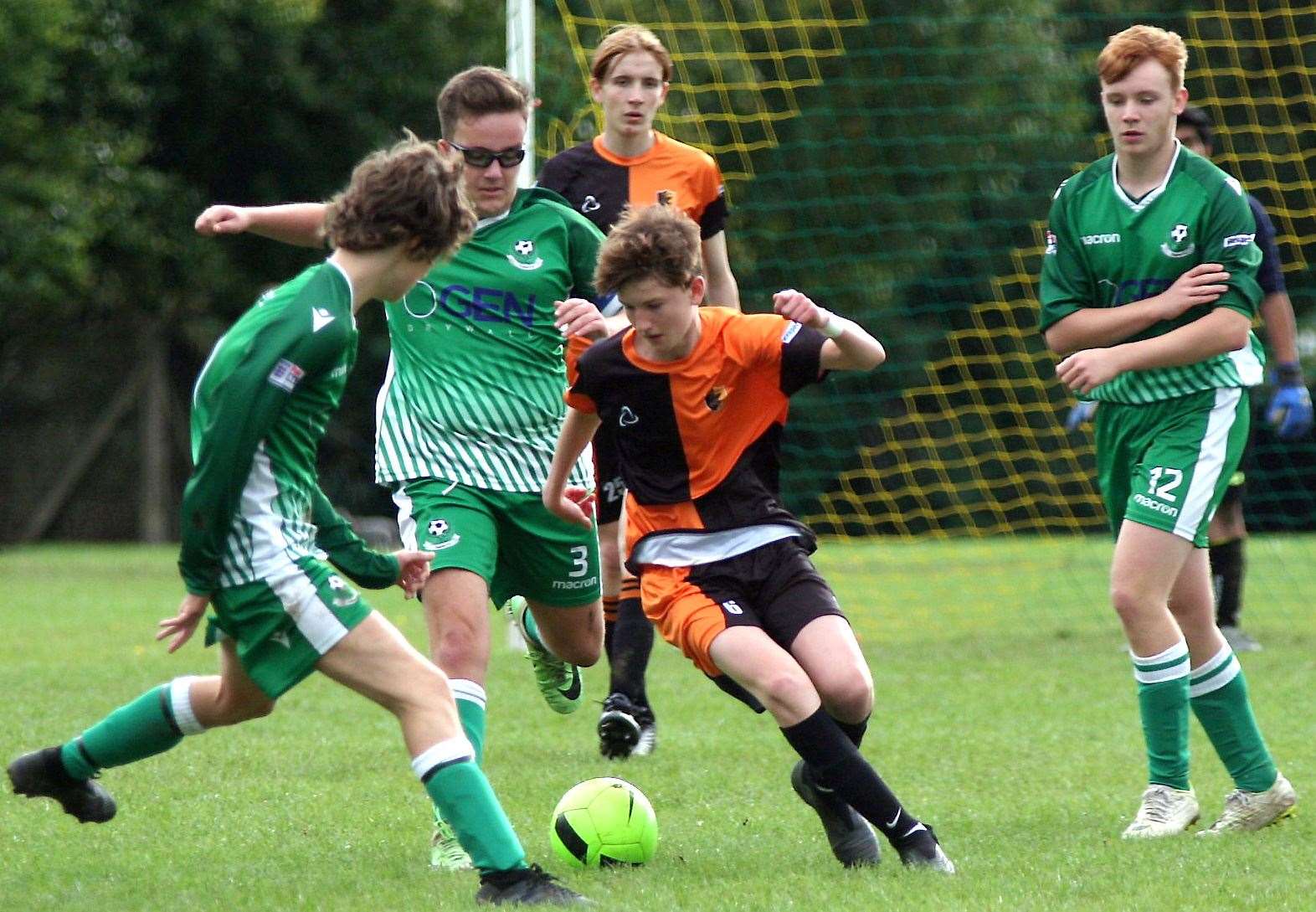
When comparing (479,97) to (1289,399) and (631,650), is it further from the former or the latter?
(1289,399)

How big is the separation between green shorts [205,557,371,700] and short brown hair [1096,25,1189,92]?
2633 millimetres

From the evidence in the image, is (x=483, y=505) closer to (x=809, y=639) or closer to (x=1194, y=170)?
(x=809, y=639)

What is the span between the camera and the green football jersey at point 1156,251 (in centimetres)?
496

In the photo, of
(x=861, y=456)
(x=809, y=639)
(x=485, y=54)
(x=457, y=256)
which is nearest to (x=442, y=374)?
(x=457, y=256)

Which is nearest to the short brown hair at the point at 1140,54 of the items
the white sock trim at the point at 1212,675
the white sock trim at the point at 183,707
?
the white sock trim at the point at 1212,675

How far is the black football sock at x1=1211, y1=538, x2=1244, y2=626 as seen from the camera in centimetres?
938

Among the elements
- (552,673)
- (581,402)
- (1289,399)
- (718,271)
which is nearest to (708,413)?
(581,402)

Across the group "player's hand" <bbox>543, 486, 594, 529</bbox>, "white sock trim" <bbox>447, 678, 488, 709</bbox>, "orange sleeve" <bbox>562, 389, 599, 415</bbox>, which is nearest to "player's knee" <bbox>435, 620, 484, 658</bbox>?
"white sock trim" <bbox>447, 678, 488, 709</bbox>

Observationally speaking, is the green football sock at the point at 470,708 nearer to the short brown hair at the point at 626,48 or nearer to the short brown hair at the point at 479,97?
the short brown hair at the point at 479,97

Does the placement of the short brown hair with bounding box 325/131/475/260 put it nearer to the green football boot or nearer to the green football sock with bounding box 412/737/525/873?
the green football sock with bounding box 412/737/525/873

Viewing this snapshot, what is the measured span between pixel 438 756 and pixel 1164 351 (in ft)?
7.66

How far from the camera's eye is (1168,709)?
5.04 m

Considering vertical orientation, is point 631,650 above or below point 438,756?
below

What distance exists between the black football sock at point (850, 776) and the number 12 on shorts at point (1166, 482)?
4.10 ft
